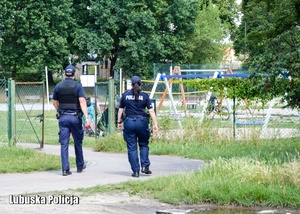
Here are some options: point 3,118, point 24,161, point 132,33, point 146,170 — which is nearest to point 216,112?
point 146,170

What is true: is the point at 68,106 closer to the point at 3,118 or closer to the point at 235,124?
the point at 235,124

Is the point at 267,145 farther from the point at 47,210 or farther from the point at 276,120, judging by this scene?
the point at 47,210

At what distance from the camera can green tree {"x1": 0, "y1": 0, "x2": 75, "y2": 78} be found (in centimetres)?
5650

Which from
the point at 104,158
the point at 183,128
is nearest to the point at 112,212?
A: the point at 104,158

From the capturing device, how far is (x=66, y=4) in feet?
191

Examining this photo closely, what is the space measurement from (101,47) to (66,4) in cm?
468

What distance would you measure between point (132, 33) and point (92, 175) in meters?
46.5

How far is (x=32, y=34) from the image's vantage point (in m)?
57.7

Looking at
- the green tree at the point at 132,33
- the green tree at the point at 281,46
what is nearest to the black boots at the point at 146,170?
the green tree at the point at 281,46

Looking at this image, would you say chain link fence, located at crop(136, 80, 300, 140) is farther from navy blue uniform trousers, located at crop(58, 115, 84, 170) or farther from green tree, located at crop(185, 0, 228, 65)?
green tree, located at crop(185, 0, 228, 65)

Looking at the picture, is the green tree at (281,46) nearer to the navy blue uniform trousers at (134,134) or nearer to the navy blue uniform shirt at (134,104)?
the navy blue uniform shirt at (134,104)

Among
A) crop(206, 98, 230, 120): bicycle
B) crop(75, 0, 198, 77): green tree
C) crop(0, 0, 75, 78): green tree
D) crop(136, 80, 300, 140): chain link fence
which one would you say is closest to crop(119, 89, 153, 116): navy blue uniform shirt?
crop(136, 80, 300, 140): chain link fence

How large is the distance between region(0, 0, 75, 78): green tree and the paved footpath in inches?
1634

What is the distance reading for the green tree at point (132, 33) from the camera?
2307 inches
